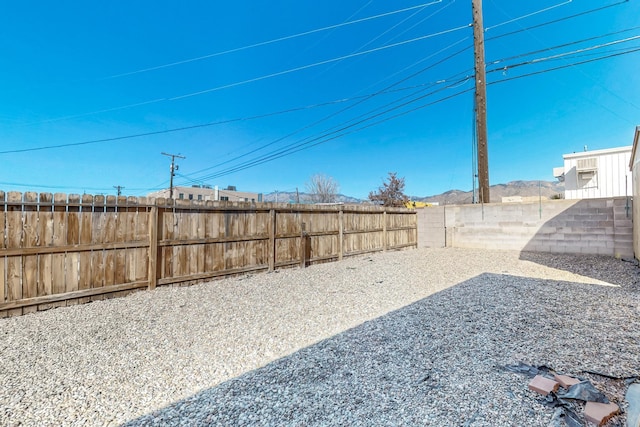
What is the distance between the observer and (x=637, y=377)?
6.34ft

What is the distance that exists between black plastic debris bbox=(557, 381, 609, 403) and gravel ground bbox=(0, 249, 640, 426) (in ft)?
0.28

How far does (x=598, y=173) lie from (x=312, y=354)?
2046 cm

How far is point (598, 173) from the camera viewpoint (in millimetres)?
15039

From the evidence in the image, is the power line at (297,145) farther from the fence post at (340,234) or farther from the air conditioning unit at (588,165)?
the air conditioning unit at (588,165)

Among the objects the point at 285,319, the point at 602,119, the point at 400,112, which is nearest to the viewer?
the point at 285,319

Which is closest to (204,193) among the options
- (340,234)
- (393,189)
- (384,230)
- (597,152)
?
(393,189)

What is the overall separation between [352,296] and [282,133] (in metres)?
13.7

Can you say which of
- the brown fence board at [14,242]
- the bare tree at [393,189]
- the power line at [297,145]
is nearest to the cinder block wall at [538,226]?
the power line at [297,145]

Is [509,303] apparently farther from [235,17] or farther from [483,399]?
[235,17]

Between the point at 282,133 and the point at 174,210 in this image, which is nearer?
the point at 174,210

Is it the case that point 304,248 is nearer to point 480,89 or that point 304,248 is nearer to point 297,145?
point 480,89

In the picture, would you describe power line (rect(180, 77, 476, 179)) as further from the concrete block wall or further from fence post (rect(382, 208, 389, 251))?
fence post (rect(382, 208, 389, 251))

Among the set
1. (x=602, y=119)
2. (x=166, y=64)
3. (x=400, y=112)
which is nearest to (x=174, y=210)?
(x=166, y=64)

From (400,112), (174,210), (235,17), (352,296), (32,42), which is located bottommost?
(352,296)
